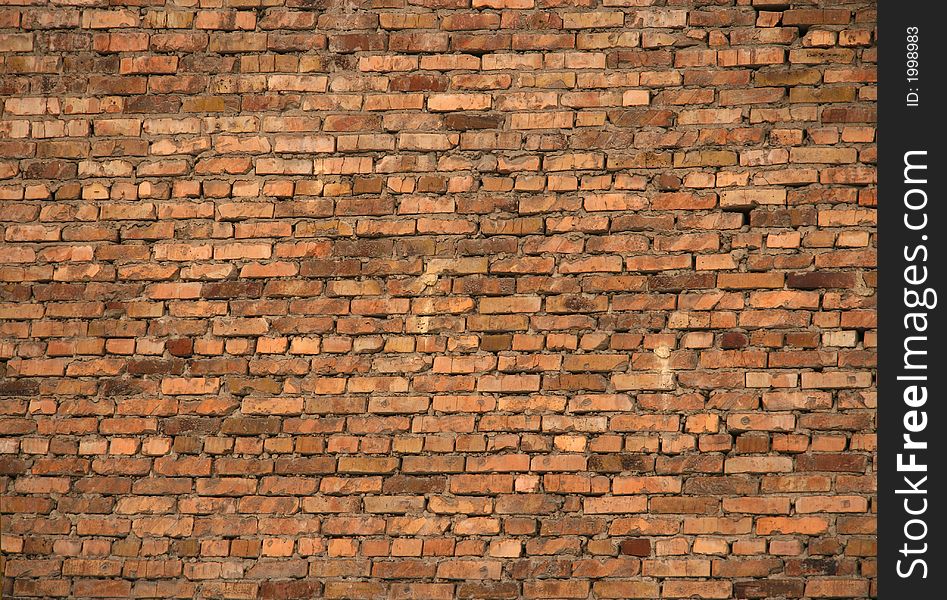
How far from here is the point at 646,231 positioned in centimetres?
338

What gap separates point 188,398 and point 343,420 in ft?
1.73

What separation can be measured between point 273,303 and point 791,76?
1.88m

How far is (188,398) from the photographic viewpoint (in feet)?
11.2

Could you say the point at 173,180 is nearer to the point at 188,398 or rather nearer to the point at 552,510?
the point at 188,398

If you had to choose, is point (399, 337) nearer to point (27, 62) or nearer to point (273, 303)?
point (273, 303)

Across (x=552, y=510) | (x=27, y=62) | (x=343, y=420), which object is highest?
(x=27, y=62)

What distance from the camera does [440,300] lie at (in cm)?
339

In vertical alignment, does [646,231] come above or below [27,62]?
below

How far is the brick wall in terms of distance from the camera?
3297 mm

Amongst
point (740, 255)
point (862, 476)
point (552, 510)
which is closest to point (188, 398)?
point (552, 510)

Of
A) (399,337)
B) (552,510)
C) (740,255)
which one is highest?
(740,255)

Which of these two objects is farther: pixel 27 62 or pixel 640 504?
pixel 27 62

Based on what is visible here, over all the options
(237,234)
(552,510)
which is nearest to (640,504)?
(552,510)

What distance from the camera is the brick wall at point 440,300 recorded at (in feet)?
10.8
